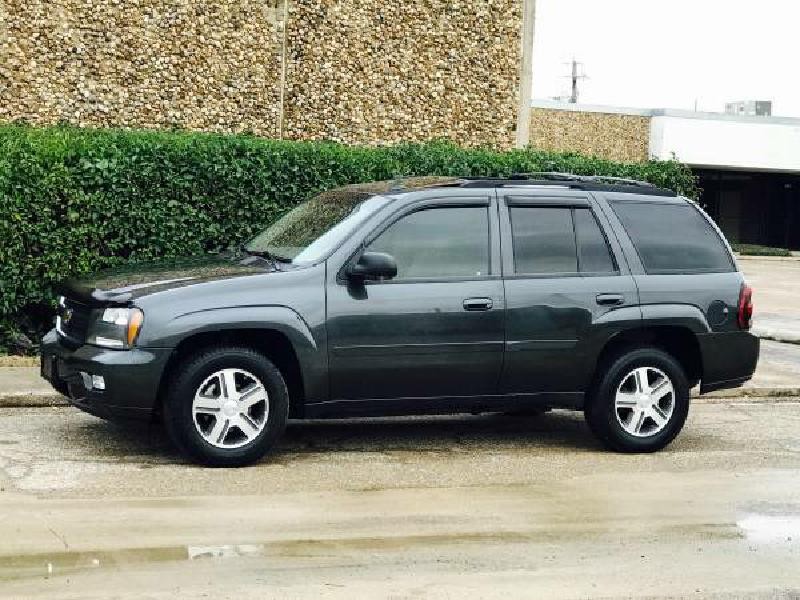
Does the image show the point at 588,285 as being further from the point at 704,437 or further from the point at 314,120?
the point at 314,120

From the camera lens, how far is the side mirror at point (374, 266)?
8742mm

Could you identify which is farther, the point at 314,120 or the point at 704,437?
the point at 314,120

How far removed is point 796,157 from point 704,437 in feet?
143

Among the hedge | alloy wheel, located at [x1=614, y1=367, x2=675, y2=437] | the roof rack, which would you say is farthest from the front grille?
alloy wheel, located at [x1=614, y1=367, x2=675, y2=437]

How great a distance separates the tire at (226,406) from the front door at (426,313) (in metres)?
0.46

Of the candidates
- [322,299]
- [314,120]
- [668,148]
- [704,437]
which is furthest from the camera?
[668,148]

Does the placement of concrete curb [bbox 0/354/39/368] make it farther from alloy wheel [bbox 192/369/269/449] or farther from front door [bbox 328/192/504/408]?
front door [bbox 328/192/504/408]

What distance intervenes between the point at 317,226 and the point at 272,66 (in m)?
8.37

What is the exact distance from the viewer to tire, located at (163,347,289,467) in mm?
8469

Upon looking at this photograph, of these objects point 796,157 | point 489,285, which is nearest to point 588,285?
point 489,285

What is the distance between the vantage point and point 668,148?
163 ft

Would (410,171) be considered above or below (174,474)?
above

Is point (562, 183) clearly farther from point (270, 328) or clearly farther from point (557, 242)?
point (270, 328)

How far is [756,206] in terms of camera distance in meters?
56.1
